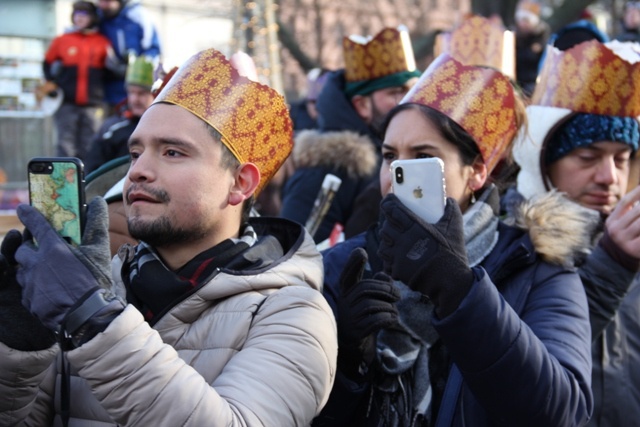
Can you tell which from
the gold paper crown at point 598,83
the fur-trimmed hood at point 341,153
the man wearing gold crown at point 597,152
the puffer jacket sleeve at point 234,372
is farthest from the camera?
the fur-trimmed hood at point 341,153

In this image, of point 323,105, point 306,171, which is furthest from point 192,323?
point 323,105

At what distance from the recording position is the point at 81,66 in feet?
29.2

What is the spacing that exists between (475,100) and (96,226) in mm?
1337

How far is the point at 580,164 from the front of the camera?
3.61 m

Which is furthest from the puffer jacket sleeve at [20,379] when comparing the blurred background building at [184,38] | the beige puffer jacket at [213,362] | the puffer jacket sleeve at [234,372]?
the blurred background building at [184,38]

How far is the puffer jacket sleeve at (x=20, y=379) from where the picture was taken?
7.73ft

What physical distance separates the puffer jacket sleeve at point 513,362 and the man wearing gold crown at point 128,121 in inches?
181

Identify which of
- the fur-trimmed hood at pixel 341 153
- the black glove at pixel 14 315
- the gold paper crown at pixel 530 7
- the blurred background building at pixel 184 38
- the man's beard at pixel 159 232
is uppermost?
the man's beard at pixel 159 232

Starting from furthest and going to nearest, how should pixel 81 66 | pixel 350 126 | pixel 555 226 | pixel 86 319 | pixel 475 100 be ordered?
pixel 81 66 < pixel 350 126 < pixel 475 100 < pixel 555 226 < pixel 86 319

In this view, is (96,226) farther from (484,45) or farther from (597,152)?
(484,45)

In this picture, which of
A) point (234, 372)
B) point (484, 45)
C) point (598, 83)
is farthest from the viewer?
point (484, 45)

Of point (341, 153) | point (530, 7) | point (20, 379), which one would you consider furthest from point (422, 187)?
point (530, 7)

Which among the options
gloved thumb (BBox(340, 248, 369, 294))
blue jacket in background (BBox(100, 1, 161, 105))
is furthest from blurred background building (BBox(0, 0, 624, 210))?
gloved thumb (BBox(340, 248, 369, 294))

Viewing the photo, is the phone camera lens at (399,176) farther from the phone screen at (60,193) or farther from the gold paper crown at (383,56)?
the gold paper crown at (383,56)
